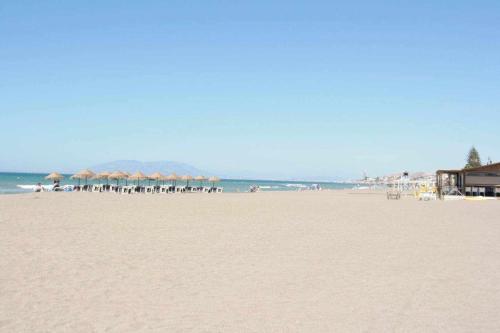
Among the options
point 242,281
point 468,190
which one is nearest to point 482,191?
point 468,190

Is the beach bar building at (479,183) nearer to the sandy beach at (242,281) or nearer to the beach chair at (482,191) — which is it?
the beach chair at (482,191)

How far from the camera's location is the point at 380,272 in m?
6.33

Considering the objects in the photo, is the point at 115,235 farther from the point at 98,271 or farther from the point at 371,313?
the point at 371,313

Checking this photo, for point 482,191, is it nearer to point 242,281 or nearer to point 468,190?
point 468,190

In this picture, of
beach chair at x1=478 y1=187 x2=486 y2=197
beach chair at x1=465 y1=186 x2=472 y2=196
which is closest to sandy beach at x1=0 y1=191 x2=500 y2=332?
beach chair at x1=478 y1=187 x2=486 y2=197

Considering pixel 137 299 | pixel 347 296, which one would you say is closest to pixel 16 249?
pixel 137 299

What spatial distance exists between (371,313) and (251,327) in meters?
1.24

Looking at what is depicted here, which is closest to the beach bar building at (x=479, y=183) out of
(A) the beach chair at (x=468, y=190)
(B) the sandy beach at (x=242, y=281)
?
(A) the beach chair at (x=468, y=190)

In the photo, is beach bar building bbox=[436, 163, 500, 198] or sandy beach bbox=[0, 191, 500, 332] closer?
sandy beach bbox=[0, 191, 500, 332]

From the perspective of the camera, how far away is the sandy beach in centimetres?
411

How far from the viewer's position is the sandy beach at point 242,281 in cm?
411

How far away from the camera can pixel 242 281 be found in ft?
18.5

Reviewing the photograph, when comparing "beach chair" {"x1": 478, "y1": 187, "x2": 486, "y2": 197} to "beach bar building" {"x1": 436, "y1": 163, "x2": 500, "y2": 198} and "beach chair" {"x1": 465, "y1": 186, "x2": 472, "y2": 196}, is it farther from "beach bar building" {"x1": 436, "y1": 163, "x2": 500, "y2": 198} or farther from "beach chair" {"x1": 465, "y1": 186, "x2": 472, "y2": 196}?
"beach chair" {"x1": 465, "y1": 186, "x2": 472, "y2": 196}

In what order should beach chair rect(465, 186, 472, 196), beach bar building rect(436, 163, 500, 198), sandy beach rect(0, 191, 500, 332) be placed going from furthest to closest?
beach chair rect(465, 186, 472, 196) → beach bar building rect(436, 163, 500, 198) → sandy beach rect(0, 191, 500, 332)
